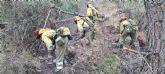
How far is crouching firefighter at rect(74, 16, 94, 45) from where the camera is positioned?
14203 millimetres

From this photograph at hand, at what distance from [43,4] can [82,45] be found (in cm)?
235

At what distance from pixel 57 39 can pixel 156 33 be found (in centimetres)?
638

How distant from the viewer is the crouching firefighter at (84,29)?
14.2m

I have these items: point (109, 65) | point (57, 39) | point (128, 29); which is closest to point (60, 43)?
point (57, 39)

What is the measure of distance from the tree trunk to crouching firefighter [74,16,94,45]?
8538 millimetres

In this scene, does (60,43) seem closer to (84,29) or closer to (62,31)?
(62,31)

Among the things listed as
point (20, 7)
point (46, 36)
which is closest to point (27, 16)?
point (20, 7)

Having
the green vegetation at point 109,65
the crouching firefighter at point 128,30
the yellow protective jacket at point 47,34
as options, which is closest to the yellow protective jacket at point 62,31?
the yellow protective jacket at point 47,34

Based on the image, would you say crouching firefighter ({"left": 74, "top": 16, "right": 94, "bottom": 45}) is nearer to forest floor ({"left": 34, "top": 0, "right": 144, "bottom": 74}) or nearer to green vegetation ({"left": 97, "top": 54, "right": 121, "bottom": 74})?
forest floor ({"left": 34, "top": 0, "right": 144, "bottom": 74})

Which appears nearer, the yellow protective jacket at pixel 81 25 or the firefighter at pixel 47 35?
the firefighter at pixel 47 35

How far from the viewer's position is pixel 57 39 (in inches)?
460

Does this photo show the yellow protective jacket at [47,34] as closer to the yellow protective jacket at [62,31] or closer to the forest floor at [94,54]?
the yellow protective jacket at [62,31]

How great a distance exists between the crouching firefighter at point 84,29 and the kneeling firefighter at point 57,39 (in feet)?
7.30

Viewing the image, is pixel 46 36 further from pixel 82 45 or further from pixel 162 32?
pixel 162 32
